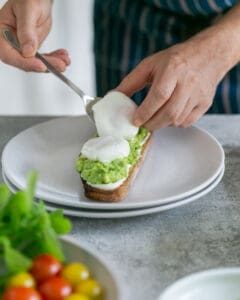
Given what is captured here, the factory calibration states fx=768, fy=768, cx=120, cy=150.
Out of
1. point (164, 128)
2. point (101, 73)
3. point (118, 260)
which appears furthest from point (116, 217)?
point (101, 73)

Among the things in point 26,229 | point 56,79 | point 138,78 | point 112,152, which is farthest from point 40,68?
point 56,79

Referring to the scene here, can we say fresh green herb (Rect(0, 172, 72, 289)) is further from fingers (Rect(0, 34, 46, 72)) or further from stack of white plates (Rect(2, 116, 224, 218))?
fingers (Rect(0, 34, 46, 72))

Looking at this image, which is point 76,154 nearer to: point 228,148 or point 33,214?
point 228,148

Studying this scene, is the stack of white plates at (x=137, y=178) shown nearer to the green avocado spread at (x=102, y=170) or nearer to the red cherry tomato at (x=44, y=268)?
the green avocado spread at (x=102, y=170)

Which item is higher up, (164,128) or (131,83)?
(131,83)

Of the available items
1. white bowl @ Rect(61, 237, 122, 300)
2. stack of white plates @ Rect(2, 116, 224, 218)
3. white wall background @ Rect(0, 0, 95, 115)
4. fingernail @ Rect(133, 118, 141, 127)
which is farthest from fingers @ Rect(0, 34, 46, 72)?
white wall background @ Rect(0, 0, 95, 115)

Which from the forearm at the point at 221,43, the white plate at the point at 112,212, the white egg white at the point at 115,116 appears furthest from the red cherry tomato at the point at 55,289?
the forearm at the point at 221,43
